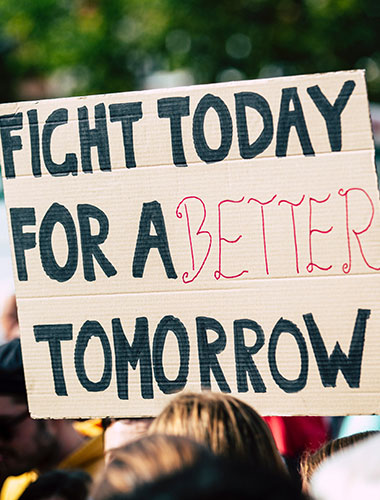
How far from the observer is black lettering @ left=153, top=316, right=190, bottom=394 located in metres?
1.91

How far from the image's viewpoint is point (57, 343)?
196 cm

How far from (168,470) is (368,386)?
976mm

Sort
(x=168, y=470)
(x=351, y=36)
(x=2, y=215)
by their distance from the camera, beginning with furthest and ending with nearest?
(x=351, y=36) < (x=2, y=215) < (x=168, y=470)

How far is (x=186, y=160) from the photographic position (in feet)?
6.24

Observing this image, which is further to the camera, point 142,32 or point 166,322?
point 142,32

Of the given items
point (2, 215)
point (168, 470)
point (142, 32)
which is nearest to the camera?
point (168, 470)

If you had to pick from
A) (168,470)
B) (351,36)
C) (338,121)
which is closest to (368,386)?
A: (338,121)

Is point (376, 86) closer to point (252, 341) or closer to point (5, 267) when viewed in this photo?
point (5, 267)

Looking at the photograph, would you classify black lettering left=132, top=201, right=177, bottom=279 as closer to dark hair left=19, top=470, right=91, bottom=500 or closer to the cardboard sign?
the cardboard sign

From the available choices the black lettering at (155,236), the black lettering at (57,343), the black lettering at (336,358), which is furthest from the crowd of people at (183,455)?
the black lettering at (155,236)

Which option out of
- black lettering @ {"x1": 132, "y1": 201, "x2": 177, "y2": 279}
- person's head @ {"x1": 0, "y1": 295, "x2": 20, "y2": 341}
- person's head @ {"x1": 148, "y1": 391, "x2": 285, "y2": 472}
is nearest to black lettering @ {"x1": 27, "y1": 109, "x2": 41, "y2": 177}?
black lettering @ {"x1": 132, "y1": 201, "x2": 177, "y2": 279}

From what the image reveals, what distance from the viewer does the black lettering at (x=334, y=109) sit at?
184 cm

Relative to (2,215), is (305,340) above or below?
below

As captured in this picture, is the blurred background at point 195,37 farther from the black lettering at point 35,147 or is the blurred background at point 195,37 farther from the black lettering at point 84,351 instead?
the black lettering at point 84,351
